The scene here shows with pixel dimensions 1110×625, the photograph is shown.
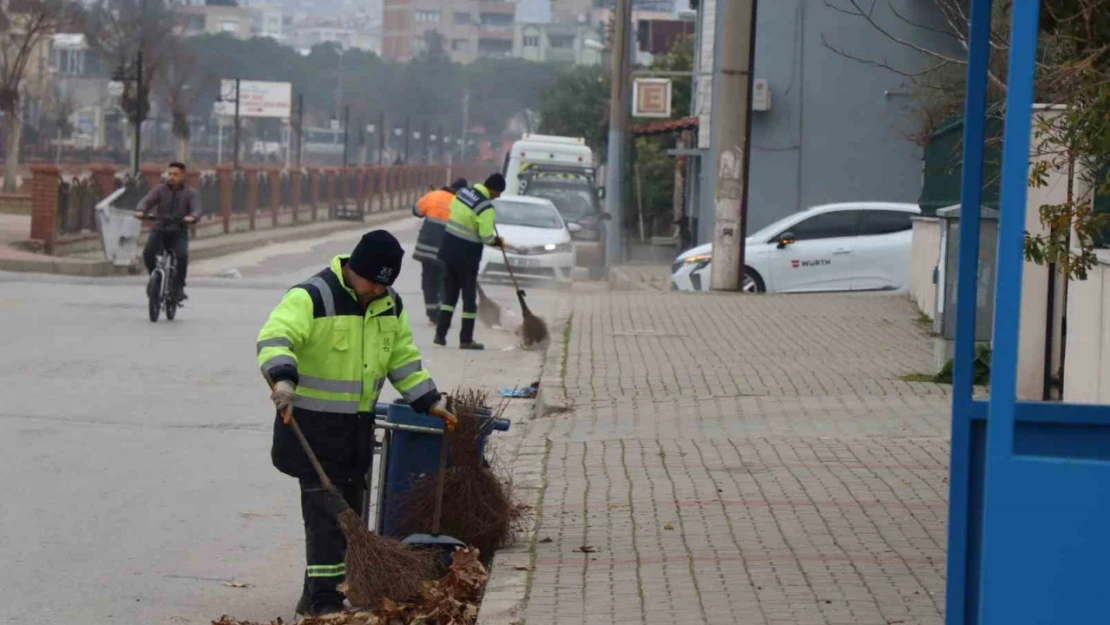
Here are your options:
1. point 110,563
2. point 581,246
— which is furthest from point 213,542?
point 581,246

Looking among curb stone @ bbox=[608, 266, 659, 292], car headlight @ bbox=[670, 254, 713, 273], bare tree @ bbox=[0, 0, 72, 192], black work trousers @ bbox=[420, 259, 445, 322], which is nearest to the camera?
black work trousers @ bbox=[420, 259, 445, 322]

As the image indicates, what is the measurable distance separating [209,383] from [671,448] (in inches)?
188

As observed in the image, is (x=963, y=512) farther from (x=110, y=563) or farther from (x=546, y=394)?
(x=546, y=394)

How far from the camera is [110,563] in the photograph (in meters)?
7.31

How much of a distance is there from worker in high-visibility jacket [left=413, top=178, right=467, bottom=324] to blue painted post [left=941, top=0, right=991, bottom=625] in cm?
1351

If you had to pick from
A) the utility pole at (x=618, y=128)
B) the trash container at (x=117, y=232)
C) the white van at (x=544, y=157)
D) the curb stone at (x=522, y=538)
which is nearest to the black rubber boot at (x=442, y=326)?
the curb stone at (x=522, y=538)

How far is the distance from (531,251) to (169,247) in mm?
8649

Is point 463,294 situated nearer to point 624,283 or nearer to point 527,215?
point 527,215

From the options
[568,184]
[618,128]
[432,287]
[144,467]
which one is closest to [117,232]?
[432,287]

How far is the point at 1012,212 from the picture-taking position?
12.2ft

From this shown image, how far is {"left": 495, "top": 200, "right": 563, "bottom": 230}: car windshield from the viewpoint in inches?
1086

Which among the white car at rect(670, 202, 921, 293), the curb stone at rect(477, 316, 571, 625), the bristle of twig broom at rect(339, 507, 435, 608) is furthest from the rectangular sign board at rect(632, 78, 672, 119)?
the bristle of twig broom at rect(339, 507, 435, 608)

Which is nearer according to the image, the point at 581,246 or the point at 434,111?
the point at 581,246

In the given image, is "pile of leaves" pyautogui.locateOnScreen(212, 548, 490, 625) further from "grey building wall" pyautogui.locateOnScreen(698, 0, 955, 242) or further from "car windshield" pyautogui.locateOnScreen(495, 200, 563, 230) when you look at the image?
"grey building wall" pyautogui.locateOnScreen(698, 0, 955, 242)
